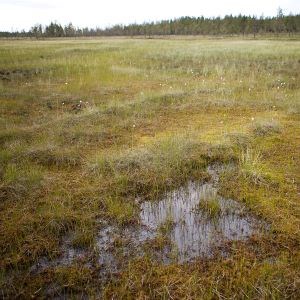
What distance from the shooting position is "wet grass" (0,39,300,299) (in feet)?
12.8

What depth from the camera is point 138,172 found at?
661 centimetres

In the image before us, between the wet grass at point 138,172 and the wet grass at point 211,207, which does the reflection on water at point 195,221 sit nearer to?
the wet grass at point 211,207

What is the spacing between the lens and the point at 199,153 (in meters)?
7.52

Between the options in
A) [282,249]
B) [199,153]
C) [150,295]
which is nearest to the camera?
[150,295]

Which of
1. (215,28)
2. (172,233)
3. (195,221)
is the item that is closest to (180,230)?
(172,233)

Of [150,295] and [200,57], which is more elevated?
[200,57]

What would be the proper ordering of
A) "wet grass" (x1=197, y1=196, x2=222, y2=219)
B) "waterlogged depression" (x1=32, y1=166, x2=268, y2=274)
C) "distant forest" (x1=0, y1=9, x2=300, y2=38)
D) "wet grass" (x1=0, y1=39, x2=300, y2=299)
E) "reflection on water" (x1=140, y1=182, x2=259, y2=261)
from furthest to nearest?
"distant forest" (x1=0, y1=9, x2=300, y2=38) < "wet grass" (x1=197, y1=196, x2=222, y2=219) < "reflection on water" (x1=140, y1=182, x2=259, y2=261) < "waterlogged depression" (x1=32, y1=166, x2=268, y2=274) < "wet grass" (x1=0, y1=39, x2=300, y2=299)

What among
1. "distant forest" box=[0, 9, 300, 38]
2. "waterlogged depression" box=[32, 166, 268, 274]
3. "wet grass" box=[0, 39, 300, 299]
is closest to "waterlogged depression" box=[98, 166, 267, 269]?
"waterlogged depression" box=[32, 166, 268, 274]

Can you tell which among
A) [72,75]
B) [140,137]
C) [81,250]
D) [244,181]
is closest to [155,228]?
[81,250]

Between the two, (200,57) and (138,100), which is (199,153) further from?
(200,57)

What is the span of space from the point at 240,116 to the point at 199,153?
12.8 ft

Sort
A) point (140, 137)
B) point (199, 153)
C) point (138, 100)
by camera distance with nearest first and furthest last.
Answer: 1. point (199, 153)
2. point (140, 137)
3. point (138, 100)

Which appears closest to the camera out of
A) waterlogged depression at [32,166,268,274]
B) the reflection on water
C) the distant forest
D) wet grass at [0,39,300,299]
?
wet grass at [0,39,300,299]

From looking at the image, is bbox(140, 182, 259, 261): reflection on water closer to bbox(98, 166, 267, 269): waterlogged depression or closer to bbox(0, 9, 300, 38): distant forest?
bbox(98, 166, 267, 269): waterlogged depression
